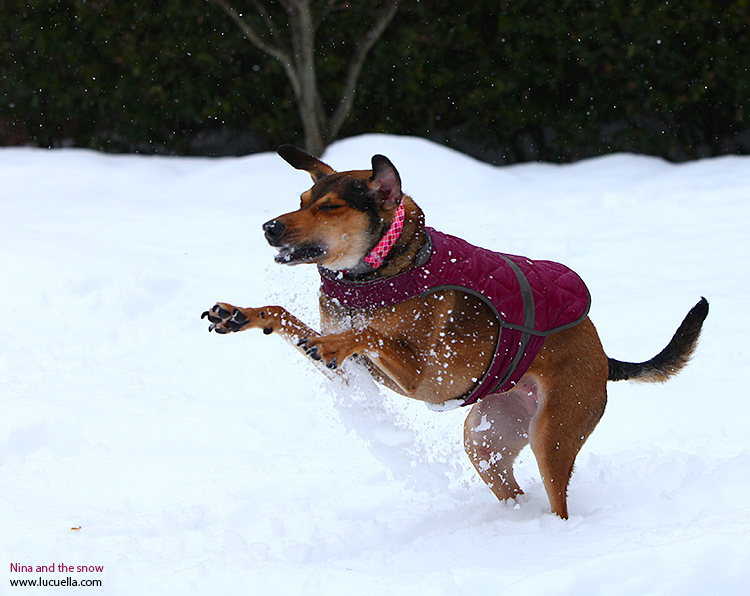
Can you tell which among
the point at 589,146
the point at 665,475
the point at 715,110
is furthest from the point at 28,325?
the point at 715,110

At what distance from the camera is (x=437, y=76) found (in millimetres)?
9781

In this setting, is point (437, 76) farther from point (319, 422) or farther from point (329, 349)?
point (329, 349)

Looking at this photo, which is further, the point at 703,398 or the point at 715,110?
the point at 715,110

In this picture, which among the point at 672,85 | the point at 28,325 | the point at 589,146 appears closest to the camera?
the point at 28,325

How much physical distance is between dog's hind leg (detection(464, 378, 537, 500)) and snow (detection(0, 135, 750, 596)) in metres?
0.12

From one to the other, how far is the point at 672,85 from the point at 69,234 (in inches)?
260

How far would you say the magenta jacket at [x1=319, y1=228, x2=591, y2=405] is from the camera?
326 centimetres

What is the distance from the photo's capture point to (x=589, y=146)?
397 inches

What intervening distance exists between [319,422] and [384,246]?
5.73 feet

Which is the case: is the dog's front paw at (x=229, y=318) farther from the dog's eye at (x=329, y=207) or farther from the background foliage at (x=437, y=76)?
the background foliage at (x=437, y=76)

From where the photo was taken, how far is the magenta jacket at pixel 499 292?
3.26 meters

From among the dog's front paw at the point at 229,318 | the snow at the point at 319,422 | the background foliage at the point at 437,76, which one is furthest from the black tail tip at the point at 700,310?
the background foliage at the point at 437,76

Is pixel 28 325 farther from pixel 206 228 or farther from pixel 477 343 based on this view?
pixel 477 343

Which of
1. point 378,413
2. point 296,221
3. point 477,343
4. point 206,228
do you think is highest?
point 296,221
